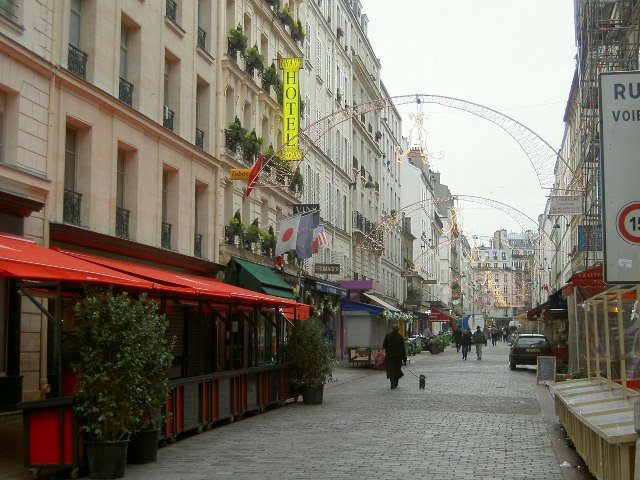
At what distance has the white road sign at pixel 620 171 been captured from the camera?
4.95m

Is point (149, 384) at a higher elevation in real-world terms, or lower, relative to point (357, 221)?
lower

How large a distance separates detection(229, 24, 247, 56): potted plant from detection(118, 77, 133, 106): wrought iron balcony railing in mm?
7634

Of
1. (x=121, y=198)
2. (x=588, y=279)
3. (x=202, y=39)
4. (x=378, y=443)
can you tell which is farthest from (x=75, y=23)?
(x=588, y=279)

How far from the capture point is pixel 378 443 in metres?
12.7

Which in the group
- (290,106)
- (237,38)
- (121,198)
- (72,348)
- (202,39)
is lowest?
(72,348)

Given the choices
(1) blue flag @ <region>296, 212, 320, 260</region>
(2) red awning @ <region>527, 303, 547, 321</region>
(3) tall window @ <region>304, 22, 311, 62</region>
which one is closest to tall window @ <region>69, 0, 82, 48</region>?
(1) blue flag @ <region>296, 212, 320, 260</region>

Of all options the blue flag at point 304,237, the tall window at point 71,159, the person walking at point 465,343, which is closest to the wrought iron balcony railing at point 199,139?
the blue flag at point 304,237

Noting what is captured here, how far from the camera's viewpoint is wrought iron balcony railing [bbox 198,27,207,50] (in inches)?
1003

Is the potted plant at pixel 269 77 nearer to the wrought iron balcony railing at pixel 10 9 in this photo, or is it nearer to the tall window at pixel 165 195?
the tall window at pixel 165 195

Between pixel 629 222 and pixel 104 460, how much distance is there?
684 centimetres

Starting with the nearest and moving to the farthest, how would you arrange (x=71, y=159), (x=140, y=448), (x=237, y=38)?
(x=140, y=448) → (x=71, y=159) → (x=237, y=38)

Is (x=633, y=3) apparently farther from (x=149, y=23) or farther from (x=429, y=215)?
(x=429, y=215)

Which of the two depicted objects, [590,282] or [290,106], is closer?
[590,282]

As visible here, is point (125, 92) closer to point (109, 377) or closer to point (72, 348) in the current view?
point (72, 348)
